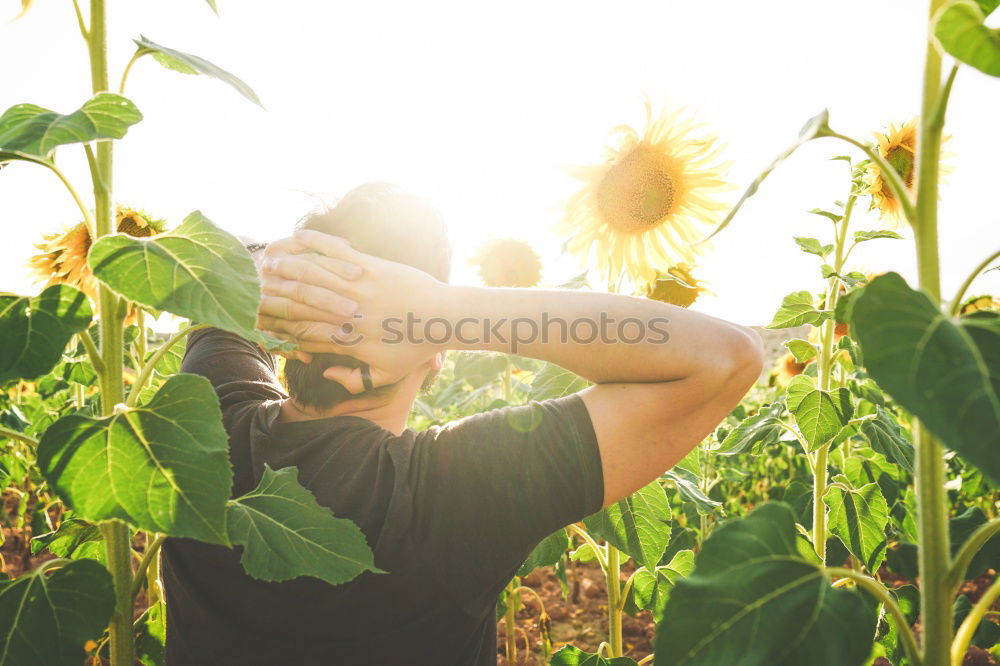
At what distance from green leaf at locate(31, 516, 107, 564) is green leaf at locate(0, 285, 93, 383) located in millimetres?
623

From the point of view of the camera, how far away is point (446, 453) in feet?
4.04

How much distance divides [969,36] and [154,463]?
0.97 m

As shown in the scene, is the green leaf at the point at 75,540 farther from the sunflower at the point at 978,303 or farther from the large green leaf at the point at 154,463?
the sunflower at the point at 978,303

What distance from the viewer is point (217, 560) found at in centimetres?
121

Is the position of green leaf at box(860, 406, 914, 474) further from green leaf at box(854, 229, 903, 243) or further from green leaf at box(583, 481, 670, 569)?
green leaf at box(583, 481, 670, 569)

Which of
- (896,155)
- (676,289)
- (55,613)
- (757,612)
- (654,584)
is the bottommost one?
(654,584)

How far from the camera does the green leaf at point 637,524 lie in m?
1.58

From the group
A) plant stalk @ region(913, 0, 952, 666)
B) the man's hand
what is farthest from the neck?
plant stalk @ region(913, 0, 952, 666)

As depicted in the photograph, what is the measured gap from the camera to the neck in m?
1.36

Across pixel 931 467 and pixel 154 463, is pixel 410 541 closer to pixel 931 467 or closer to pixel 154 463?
pixel 154 463

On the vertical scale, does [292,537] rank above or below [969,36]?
below

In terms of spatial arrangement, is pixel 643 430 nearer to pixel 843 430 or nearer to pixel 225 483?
pixel 225 483

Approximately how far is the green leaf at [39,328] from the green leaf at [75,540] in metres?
0.62

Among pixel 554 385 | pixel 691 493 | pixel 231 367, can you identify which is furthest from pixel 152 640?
pixel 691 493
